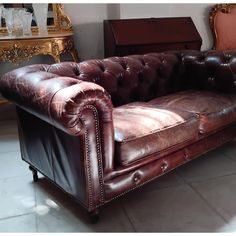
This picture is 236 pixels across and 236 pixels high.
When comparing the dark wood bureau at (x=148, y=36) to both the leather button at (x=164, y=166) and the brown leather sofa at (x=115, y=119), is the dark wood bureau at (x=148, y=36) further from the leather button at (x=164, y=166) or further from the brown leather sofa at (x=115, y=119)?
the leather button at (x=164, y=166)

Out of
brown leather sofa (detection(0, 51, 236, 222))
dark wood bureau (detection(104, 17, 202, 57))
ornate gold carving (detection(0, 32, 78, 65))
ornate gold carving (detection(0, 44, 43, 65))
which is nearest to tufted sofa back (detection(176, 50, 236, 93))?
brown leather sofa (detection(0, 51, 236, 222))

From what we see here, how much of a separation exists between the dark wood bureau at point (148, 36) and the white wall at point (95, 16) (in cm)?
14

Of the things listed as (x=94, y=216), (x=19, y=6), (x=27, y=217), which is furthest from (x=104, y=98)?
(x=19, y=6)

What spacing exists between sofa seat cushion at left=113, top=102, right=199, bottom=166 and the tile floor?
12.1 inches

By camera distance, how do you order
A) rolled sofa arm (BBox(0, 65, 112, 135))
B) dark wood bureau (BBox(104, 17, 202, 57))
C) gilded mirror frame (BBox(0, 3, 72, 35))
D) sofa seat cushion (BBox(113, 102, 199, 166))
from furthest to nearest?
gilded mirror frame (BBox(0, 3, 72, 35)) < dark wood bureau (BBox(104, 17, 202, 57)) < sofa seat cushion (BBox(113, 102, 199, 166)) < rolled sofa arm (BBox(0, 65, 112, 135))

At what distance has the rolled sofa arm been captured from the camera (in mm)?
1223

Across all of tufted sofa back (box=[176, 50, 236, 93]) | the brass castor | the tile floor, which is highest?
tufted sofa back (box=[176, 50, 236, 93])

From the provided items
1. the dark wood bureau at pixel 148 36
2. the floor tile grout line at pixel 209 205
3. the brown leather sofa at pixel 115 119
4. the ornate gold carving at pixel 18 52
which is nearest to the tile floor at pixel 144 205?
the floor tile grout line at pixel 209 205

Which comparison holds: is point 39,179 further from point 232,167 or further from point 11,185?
point 232,167

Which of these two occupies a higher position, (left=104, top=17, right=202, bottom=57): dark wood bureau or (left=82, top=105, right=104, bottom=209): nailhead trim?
(left=104, top=17, right=202, bottom=57): dark wood bureau

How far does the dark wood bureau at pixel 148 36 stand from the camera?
2.88 metres

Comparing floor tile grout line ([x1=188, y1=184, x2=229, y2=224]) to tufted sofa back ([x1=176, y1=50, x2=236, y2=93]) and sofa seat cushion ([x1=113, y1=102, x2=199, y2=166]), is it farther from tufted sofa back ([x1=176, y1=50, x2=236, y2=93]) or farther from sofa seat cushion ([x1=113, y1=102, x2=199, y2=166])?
tufted sofa back ([x1=176, y1=50, x2=236, y2=93])

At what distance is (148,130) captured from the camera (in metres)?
1.52

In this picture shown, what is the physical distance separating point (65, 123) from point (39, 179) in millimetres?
845
